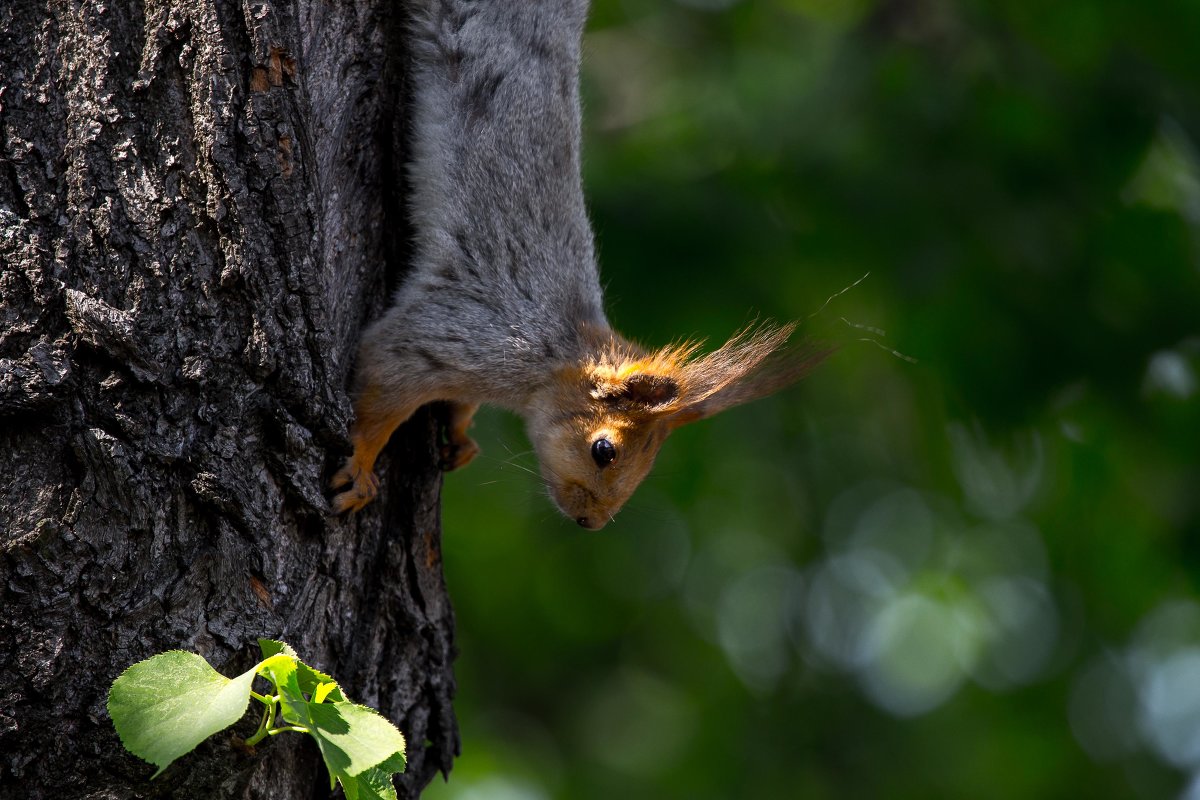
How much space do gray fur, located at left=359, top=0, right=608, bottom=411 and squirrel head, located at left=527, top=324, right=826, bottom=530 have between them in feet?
0.32

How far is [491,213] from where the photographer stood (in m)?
2.89

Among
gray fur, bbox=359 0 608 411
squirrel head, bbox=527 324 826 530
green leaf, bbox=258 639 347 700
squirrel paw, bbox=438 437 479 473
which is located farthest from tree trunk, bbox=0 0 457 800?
squirrel head, bbox=527 324 826 530

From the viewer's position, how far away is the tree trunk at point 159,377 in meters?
1.80

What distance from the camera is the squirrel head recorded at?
3113 mm

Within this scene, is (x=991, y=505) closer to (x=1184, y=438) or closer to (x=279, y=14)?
(x=1184, y=438)

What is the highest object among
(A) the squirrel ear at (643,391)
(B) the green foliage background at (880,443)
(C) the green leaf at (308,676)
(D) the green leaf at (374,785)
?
(C) the green leaf at (308,676)

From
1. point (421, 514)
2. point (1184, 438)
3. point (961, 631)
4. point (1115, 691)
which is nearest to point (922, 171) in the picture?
point (1184, 438)

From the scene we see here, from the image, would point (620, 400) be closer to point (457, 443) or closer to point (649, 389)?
point (649, 389)

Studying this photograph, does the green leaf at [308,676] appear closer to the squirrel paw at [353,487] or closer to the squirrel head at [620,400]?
the squirrel paw at [353,487]

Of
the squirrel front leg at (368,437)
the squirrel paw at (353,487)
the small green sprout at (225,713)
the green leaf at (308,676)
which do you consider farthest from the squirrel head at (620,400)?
the small green sprout at (225,713)

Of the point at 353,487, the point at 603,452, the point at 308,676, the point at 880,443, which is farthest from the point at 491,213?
the point at 880,443

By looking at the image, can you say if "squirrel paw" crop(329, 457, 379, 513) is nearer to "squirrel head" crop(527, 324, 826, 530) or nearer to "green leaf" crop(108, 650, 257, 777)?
"green leaf" crop(108, 650, 257, 777)

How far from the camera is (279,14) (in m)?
2.10

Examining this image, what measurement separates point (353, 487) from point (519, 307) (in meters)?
0.83
